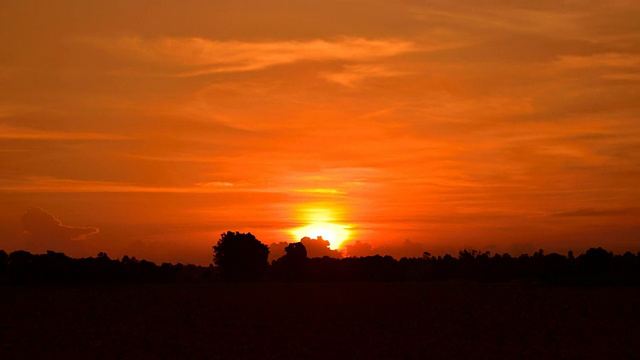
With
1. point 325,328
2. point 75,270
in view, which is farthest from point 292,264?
point 325,328

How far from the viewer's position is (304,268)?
146 metres

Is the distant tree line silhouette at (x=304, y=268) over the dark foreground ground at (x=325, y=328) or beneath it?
over

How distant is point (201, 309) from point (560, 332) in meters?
30.3

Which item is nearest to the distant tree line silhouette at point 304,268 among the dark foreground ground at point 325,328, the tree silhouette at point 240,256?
the tree silhouette at point 240,256

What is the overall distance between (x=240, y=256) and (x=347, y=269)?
765 inches

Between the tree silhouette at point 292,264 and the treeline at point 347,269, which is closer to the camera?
the treeline at point 347,269

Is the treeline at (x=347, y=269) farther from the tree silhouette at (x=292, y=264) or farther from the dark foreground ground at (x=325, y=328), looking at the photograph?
the dark foreground ground at (x=325, y=328)

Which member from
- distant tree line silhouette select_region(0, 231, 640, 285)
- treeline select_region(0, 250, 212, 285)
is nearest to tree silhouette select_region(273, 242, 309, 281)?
distant tree line silhouette select_region(0, 231, 640, 285)

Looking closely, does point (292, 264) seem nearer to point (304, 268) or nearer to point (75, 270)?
point (304, 268)

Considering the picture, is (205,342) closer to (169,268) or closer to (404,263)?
(169,268)

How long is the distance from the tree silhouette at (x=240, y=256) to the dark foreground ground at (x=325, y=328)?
68083 millimetres

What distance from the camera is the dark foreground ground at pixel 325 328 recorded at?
3872 centimetres

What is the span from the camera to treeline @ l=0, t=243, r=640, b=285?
4850 inches

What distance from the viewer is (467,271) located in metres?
150
